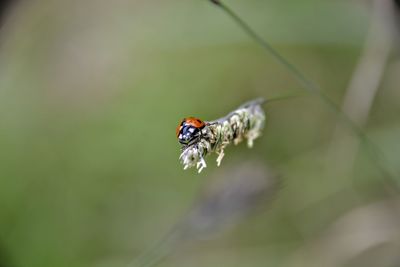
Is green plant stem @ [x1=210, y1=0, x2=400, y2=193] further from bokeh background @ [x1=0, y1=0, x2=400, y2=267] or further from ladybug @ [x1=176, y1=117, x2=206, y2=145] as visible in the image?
ladybug @ [x1=176, y1=117, x2=206, y2=145]

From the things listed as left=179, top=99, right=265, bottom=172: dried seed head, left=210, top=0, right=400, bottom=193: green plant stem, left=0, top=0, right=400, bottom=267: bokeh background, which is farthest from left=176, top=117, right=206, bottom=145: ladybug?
left=0, top=0, right=400, bottom=267: bokeh background

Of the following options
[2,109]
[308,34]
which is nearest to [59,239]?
[2,109]

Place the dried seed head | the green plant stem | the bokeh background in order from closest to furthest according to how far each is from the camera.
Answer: the dried seed head, the green plant stem, the bokeh background

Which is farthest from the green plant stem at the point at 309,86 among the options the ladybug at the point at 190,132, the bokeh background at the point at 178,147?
the ladybug at the point at 190,132

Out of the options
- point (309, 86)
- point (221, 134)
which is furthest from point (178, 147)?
point (221, 134)

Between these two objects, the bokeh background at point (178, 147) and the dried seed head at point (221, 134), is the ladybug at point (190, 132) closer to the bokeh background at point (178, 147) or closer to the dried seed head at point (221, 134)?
the dried seed head at point (221, 134)
